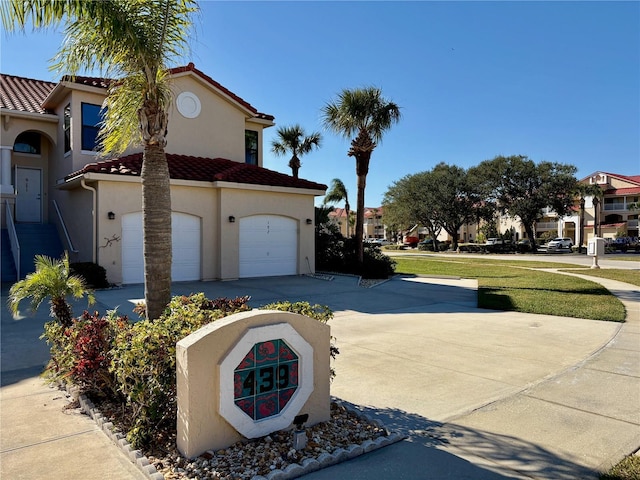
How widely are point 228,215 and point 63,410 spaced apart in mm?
12082

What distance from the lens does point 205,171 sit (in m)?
17.0

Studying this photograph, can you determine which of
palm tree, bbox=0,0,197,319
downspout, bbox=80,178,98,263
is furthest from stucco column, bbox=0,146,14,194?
palm tree, bbox=0,0,197,319

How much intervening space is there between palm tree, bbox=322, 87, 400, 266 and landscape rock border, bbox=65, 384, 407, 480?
52.7 feet

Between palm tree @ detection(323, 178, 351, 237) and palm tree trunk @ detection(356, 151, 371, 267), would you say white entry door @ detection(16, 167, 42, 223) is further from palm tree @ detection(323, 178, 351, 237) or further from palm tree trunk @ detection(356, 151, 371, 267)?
palm tree @ detection(323, 178, 351, 237)

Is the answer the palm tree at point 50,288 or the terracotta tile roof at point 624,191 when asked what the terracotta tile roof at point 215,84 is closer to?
the palm tree at point 50,288

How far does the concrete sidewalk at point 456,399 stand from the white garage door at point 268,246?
23.8 feet

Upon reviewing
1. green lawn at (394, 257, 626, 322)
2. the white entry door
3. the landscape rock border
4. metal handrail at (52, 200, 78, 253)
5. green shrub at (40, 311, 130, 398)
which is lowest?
green lawn at (394, 257, 626, 322)

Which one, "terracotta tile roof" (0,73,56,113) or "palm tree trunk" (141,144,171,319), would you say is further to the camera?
"terracotta tile roof" (0,73,56,113)

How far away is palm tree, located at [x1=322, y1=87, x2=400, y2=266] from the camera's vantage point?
64.2 ft


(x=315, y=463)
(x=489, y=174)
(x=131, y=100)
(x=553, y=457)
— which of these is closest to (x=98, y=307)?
(x=131, y=100)

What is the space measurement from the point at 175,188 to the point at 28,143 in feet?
28.8

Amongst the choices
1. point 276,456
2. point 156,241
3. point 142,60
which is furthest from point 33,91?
point 276,456

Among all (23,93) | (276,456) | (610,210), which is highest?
(23,93)

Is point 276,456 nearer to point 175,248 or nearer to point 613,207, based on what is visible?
point 175,248
